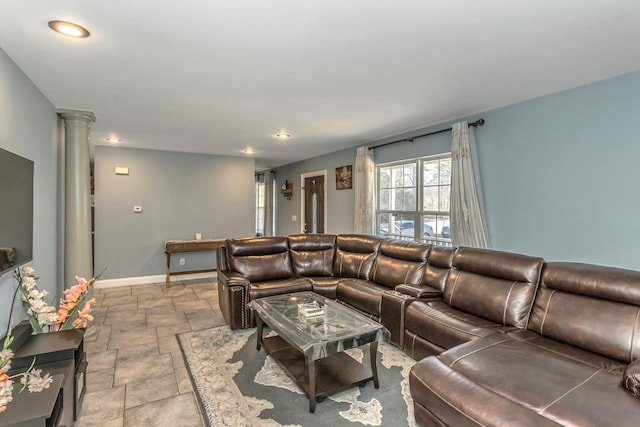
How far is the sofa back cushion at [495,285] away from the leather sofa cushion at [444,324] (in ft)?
0.30

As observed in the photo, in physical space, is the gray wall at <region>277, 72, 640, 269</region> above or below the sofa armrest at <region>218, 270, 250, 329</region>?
above

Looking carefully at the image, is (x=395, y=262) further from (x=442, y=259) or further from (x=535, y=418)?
(x=535, y=418)

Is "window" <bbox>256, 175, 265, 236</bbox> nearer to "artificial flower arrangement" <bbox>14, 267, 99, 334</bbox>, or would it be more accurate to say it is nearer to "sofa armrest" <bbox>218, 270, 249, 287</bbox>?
"sofa armrest" <bbox>218, 270, 249, 287</bbox>

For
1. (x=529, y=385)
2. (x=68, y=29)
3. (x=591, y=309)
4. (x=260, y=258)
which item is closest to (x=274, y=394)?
(x=529, y=385)

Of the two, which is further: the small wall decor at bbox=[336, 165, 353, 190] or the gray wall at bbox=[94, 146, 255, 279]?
the small wall decor at bbox=[336, 165, 353, 190]

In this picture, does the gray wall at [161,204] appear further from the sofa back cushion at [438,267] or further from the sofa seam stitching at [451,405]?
the sofa seam stitching at [451,405]

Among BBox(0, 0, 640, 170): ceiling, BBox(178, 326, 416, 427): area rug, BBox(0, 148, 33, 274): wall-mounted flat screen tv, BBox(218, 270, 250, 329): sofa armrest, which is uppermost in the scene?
BBox(0, 0, 640, 170): ceiling

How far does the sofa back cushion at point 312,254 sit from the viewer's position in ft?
14.3

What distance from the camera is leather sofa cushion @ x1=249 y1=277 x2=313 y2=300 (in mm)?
3543

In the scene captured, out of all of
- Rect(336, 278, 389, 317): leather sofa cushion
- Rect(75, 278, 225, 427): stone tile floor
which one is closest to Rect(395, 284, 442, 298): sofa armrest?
Rect(336, 278, 389, 317): leather sofa cushion

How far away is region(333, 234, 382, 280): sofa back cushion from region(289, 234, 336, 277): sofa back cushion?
0.11 m

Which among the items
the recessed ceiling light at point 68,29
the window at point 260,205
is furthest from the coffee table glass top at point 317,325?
the window at point 260,205

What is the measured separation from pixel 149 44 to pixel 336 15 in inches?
47.0

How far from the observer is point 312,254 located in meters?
4.46
